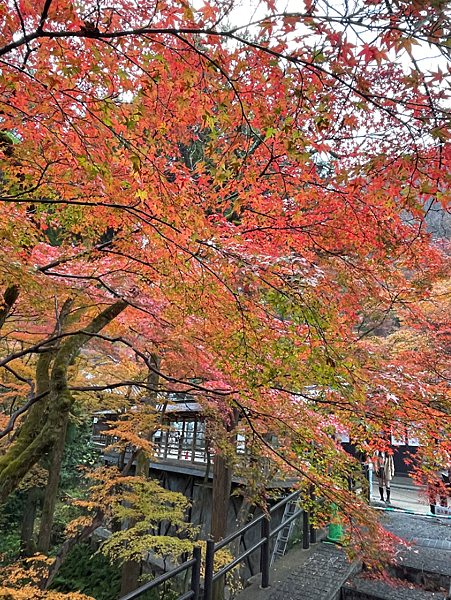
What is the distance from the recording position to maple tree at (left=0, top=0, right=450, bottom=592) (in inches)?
91.1

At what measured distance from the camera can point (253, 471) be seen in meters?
7.09

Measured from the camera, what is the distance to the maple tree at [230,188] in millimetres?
2314

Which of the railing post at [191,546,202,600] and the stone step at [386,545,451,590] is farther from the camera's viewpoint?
the stone step at [386,545,451,590]

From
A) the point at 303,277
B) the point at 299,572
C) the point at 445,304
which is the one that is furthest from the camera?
the point at 445,304

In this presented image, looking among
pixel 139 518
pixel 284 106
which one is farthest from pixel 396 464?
pixel 284 106

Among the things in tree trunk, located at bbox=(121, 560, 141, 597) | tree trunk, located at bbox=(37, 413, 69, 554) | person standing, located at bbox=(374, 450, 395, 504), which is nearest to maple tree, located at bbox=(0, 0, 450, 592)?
tree trunk, located at bbox=(37, 413, 69, 554)

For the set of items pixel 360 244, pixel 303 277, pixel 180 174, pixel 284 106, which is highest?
pixel 180 174

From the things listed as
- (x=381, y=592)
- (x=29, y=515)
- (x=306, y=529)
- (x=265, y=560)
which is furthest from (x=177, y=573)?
(x=29, y=515)

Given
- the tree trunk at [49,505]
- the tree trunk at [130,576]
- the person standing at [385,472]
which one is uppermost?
the person standing at [385,472]

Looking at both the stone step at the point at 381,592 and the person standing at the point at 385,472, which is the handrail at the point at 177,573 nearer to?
the stone step at the point at 381,592

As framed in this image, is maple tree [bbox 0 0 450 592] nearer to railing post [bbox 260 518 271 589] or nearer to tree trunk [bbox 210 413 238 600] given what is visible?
railing post [bbox 260 518 271 589]

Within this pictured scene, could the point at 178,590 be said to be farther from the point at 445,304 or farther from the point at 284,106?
the point at 284,106

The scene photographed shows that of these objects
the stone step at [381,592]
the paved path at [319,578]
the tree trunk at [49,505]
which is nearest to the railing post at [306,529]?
the paved path at [319,578]

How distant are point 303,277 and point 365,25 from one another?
6.37 ft
